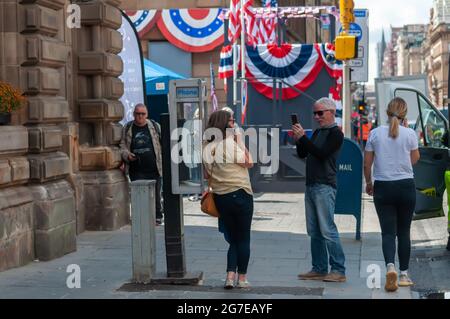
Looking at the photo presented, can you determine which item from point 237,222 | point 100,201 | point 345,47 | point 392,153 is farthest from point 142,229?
point 345,47

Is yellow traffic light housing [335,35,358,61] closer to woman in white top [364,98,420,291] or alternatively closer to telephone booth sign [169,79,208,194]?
woman in white top [364,98,420,291]

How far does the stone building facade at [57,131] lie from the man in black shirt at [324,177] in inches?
121

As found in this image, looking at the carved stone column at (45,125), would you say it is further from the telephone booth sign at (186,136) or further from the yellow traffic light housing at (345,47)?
the yellow traffic light housing at (345,47)

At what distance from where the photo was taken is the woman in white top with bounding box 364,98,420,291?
26.8 ft

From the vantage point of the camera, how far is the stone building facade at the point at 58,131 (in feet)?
30.6

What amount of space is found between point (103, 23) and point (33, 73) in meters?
2.75

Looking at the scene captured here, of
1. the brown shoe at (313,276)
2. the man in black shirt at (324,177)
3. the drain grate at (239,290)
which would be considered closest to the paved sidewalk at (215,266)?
the drain grate at (239,290)

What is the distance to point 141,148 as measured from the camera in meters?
12.4

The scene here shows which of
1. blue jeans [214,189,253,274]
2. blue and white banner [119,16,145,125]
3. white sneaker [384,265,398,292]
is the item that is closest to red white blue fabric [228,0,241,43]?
blue and white banner [119,16,145,125]

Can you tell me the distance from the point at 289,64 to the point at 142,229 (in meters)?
12.9
